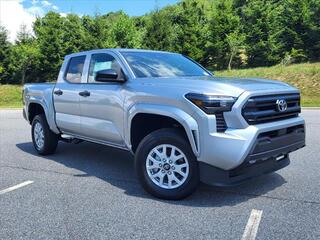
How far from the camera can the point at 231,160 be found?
4.21 m

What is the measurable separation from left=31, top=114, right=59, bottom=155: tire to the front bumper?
383 centimetres

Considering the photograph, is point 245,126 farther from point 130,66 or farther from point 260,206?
point 130,66

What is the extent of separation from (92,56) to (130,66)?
104cm

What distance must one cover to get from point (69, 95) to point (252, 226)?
3727 millimetres

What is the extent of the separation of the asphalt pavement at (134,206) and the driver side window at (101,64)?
1.52m

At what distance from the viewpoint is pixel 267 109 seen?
4.55 meters

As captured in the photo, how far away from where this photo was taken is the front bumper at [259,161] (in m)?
4.32

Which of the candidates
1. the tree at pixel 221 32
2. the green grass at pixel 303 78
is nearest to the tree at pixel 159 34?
the tree at pixel 221 32

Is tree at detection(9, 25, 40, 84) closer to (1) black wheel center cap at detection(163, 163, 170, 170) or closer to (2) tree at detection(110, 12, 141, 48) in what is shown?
(2) tree at detection(110, 12, 141, 48)

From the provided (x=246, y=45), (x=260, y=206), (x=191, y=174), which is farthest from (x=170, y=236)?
(x=246, y=45)

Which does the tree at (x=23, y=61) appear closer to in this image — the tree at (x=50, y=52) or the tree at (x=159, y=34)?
the tree at (x=50, y=52)

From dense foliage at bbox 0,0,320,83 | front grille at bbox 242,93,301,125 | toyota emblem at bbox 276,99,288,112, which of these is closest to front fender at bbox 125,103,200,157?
front grille at bbox 242,93,301,125

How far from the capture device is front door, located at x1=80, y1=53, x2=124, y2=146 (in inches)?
214

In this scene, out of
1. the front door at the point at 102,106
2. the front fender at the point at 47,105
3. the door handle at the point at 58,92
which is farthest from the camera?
the front fender at the point at 47,105
